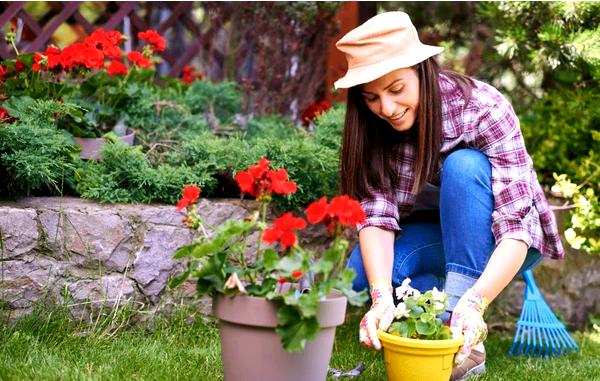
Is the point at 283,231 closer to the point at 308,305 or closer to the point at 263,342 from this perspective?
the point at 308,305

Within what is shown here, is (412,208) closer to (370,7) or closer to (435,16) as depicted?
(370,7)

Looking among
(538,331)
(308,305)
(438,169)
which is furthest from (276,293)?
(538,331)

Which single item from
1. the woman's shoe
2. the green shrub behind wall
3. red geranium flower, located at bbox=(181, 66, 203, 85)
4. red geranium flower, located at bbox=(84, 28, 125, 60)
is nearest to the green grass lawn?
the woman's shoe

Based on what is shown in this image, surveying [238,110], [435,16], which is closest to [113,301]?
[238,110]

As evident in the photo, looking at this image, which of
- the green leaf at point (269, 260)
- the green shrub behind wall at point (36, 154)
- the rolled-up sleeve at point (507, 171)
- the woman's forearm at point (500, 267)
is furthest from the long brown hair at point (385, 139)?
the green shrub behind wall at point (36, 154)

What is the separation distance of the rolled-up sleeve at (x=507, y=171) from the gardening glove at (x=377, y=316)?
35 centimetres

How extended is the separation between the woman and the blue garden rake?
0.42 m

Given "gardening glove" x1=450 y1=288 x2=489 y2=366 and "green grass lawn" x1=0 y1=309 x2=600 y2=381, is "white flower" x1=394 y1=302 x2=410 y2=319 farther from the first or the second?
"green grass lawn" x1=0 y1=309 x2=600 y2=381

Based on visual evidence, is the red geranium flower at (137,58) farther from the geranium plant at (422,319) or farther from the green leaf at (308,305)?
the green leaf at (308,305)

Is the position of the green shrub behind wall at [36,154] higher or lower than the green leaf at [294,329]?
higher

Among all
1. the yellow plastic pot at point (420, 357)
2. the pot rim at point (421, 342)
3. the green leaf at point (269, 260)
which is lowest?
the yellow plastic pot at point (420, 357)

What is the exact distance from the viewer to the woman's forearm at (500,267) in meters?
2.03

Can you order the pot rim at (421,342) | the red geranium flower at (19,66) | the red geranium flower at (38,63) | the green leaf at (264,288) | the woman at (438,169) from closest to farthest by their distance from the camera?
the green leaf at (264,288) → the pot rim at (421,342) → the woman at (438,169) → the red geranium flower at (38,63) → the red geranium flower at (19,66)

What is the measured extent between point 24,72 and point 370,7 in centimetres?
198
